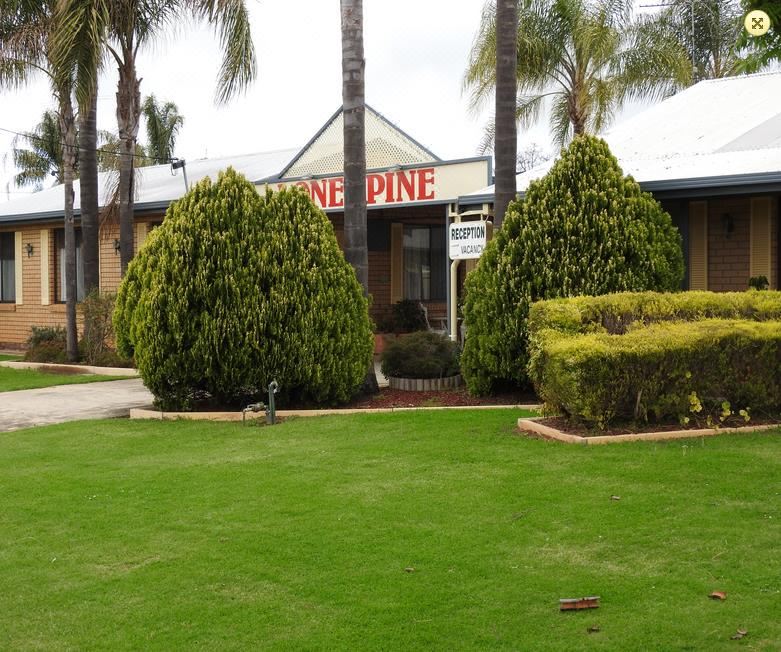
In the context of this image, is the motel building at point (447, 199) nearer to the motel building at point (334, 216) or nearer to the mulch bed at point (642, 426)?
the motel building at point (334, 216)

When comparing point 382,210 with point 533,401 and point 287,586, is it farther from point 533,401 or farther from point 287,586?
point 287,586

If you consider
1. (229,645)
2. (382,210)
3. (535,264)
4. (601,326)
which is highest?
(382,210)

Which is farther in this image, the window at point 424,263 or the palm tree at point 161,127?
the palm tree at point 161,127

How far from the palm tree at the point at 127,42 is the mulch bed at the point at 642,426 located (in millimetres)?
8825

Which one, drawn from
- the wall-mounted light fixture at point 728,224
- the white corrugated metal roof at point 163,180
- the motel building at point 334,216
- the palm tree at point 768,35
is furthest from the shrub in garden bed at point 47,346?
the palm tree at point 768,35

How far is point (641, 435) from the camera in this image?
830 centimetres

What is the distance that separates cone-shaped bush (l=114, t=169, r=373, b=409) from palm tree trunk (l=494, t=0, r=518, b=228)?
7.46ft

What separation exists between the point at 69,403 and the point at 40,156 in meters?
41.5

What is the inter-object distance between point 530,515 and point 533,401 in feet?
17.1

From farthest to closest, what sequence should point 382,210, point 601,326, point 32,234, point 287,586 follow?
point 32,234, point 382,210, point 601,326, point 287,586

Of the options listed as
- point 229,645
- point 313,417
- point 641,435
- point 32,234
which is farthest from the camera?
point 32,234

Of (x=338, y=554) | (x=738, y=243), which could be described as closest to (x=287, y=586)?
(x=338, y=554)

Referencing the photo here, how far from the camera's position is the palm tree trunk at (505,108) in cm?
1225

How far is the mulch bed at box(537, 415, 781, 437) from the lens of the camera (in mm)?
8445
